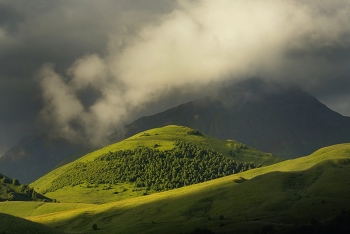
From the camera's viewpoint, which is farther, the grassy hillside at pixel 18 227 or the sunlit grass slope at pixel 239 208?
the sunlit grass slope at pixel 239 208

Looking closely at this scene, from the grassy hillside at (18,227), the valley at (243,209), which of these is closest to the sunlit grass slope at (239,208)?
the valley at (243,209)

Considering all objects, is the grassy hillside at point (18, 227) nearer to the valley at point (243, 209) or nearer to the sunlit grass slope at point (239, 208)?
the valley at point (243, 209)

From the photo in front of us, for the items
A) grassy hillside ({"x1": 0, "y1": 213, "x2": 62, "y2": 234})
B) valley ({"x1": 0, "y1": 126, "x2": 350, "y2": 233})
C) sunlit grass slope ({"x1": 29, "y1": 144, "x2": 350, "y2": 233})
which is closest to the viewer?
grassy hillside ({"x1": 0, "y1": 213, "x2": 62, "y2": 234})

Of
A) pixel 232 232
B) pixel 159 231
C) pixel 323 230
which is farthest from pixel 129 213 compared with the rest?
pixel 323 230

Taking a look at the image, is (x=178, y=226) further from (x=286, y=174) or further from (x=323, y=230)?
(x=286, y=174)

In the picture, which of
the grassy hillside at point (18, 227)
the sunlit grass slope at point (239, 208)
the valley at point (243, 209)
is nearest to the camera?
the grassy hillside at point (18, 227)

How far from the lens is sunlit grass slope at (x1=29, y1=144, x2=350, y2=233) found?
108188 millimetres

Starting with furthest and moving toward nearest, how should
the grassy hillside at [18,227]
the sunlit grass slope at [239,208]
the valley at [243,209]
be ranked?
the sunlit grass slope at [239,208], the valley at [243,209], the grassy hillside at [18,227]

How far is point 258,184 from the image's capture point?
159250 millimetres

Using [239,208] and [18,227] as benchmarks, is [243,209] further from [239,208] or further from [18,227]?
[18,227]

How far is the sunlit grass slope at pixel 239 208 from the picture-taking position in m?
108

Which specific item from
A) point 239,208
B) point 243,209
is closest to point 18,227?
point 243,209

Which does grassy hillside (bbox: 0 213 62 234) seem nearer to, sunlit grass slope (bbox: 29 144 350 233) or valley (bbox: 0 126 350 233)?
valley (bbox: 0 126 350 233)

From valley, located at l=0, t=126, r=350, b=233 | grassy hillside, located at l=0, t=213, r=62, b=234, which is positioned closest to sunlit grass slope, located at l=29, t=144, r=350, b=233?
valley, located at l=0, t=126, r=350, b=233
